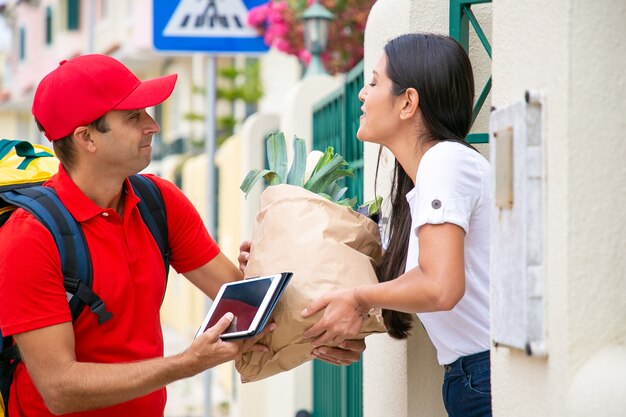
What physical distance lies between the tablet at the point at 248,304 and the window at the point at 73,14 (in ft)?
107

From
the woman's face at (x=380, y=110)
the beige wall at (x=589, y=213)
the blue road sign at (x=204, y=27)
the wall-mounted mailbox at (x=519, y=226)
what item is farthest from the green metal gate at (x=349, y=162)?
the beige wall at (x=589, y=213)

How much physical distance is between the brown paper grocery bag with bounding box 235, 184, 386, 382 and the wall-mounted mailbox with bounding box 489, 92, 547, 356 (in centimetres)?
70

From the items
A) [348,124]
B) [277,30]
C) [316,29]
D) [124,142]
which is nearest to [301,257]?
[124,142]

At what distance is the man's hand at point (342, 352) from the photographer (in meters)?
3.03

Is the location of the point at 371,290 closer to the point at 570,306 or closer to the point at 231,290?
the point at 231,290

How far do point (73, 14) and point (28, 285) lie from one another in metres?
32.6

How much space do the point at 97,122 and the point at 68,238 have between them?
399 mm

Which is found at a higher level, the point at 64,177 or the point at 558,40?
the point at 558,40

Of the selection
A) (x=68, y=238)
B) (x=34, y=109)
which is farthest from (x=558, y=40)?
(x=34, y=109)

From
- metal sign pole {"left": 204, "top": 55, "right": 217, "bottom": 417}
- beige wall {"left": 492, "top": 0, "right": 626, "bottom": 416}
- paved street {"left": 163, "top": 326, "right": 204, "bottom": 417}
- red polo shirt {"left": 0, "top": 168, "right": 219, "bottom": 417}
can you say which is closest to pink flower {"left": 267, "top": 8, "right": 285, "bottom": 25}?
paved street {"left": 163, "top": 326, "right": 204, "bottom": 417}

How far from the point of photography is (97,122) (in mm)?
3227

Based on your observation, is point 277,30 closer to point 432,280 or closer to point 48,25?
point 432,280

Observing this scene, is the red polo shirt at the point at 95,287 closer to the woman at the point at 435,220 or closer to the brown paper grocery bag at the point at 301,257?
the brown paper grocery bag at the point at 301,257

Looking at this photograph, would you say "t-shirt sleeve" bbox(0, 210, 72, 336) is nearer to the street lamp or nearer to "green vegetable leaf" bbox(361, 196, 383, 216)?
"green vegetable leaf" bbox(361, 196, 383, 216)
